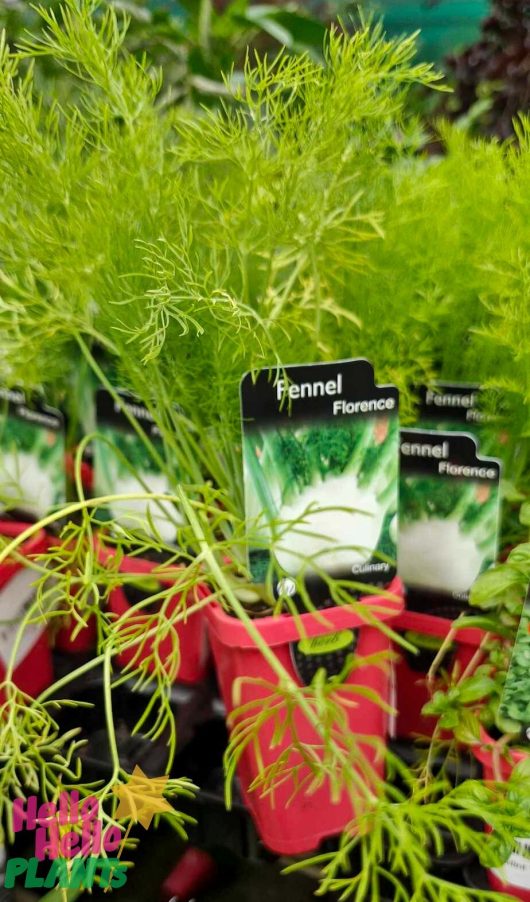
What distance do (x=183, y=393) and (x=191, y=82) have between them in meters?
0.70

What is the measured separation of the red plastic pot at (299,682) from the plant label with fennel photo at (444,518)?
0.22ft

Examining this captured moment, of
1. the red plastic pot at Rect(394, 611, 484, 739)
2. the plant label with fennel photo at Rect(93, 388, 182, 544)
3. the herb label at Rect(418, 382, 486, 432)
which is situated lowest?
the red plastic pot at Rect(394, 611, 484, 739)

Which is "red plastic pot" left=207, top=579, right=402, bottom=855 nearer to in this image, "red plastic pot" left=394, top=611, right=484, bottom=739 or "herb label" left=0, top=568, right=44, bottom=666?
"red plastic pot" left=394, top=611, right=484, bottom=739

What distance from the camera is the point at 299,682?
1.56ft

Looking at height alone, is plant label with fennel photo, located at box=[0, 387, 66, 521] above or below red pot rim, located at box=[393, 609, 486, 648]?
above

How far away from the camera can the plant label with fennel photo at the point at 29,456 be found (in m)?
0.62

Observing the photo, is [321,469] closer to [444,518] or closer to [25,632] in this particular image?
[444,518]

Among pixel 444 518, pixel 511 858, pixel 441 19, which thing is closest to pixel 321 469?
pixel 444 518

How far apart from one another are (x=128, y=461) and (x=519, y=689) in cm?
32

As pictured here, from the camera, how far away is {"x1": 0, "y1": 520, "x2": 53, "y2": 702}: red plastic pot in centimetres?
56

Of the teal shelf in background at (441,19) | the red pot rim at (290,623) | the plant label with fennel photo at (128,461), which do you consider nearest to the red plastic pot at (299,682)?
the red pot rim at (290,623)

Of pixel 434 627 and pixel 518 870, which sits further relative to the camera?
pixel 434 627

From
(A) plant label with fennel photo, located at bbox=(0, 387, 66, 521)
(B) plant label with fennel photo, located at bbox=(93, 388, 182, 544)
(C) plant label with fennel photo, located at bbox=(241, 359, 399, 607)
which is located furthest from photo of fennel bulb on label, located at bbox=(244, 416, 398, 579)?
(A) plant label with fennel photo, located at bbox=(0, 387, 66, 521)

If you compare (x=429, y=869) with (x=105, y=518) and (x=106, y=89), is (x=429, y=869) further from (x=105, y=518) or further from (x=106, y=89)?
(x=106, y=89)
